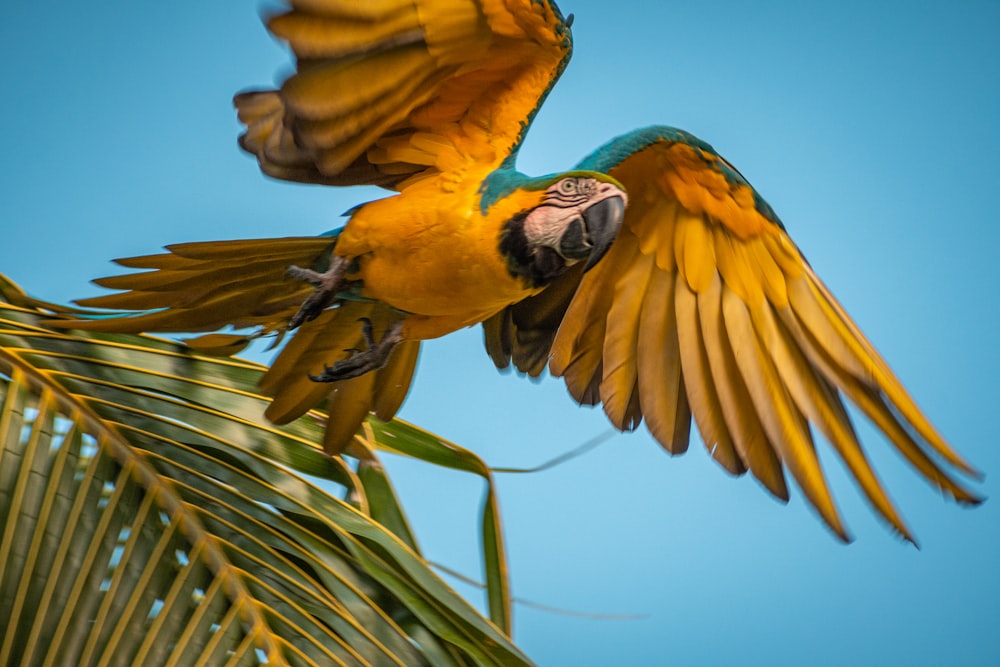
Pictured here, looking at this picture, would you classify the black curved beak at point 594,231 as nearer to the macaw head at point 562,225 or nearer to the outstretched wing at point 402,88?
the macaw head at point 562,225

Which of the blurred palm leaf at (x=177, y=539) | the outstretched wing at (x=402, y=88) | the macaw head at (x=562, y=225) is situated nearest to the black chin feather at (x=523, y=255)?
the macaw head at (x=562, y=225)

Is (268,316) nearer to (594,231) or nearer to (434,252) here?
(434,252)

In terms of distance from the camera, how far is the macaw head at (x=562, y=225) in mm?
1153

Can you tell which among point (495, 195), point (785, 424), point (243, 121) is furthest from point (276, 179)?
point (785, 424)

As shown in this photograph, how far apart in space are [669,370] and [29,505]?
0.80 meters

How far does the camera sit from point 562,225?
1150mm

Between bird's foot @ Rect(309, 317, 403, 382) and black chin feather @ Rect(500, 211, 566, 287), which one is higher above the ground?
black chin feather @ Rect(500, 211, 566, 287)

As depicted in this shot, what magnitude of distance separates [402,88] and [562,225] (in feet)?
0.80

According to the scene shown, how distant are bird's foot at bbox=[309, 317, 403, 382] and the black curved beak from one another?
0.91 feet

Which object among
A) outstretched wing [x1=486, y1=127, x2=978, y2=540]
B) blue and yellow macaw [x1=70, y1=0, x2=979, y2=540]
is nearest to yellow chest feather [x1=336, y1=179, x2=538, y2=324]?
blue and yellow macaw [x1=70, y1=0, x2=979, y2=540]

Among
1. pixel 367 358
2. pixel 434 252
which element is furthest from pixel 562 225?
pixel 367 358

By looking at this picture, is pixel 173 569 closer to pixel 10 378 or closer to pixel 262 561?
pixel 262 561

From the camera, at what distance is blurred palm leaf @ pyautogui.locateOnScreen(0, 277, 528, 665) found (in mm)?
1067

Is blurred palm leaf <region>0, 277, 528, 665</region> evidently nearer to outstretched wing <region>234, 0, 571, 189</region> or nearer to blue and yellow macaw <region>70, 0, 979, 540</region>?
blue and yellow macaw <region>70, 0, 979, 540</region>
